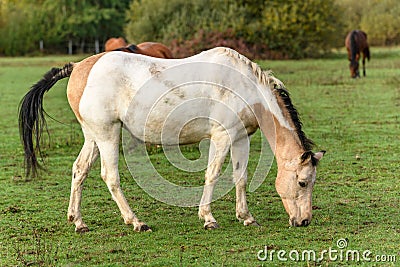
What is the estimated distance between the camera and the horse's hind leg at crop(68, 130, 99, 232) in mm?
6410

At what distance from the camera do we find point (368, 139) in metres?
11.3

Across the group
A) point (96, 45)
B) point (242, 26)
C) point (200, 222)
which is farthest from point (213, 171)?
point (96, 45)

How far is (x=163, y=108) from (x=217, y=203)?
5.22 ft

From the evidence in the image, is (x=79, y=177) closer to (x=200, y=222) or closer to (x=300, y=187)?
(x=200, y=222)

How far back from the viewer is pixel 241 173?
658cm

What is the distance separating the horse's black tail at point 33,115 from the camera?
21.2ft

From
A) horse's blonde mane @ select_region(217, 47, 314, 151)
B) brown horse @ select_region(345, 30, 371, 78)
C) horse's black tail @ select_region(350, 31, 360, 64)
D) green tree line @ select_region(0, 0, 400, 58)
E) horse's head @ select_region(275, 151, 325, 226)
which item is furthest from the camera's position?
green tree line @ select_region(0, 0, 400, 58)

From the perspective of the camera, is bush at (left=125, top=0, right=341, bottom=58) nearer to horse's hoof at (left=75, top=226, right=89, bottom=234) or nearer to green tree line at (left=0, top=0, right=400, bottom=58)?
green tree line at (left=0, top=0, right=400, bottom=58)

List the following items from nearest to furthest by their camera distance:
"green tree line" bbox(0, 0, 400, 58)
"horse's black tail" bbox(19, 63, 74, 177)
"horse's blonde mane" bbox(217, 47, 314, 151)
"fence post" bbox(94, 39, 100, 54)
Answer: "horse's blonde mane" bbox(217, 47, 314, 151) < "horse's black tail" bbox(19, 63, 74, 177) < "green tree line" bbox(0, 0, 400, 58) < "fence post" bbox(94, 39, 100, 54)

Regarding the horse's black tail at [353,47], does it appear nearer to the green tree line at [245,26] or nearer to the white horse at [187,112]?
the green tree line at [245,26]

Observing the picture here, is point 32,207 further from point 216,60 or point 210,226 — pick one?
point 216,60

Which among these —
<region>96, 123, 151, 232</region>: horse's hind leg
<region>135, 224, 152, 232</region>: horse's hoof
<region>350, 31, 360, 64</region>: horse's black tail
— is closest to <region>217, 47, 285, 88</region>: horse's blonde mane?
<region>96, 123, 151, 232</region>: horse's hind leg

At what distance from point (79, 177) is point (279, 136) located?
2.04m

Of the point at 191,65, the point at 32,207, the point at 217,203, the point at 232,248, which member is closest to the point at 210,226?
the point at 232,248
